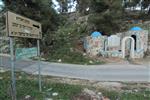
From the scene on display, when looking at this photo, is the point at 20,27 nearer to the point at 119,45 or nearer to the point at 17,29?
the point at 17,29

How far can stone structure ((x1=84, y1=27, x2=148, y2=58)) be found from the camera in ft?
60.7

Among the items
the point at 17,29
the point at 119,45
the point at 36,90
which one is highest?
the point at 17,29

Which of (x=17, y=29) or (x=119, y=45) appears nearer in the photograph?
(x=17, y=29)

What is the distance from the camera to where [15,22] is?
6.23m

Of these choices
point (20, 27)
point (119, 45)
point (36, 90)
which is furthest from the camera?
point (119, 45)

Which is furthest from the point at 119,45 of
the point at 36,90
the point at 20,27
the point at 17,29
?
the point at 17,29

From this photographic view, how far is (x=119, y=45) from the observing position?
771 inches

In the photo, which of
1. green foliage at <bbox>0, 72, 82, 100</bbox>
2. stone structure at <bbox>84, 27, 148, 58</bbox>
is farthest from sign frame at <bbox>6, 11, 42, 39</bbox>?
stone structure at <bbox>84, 27, 148, 58</bbox>

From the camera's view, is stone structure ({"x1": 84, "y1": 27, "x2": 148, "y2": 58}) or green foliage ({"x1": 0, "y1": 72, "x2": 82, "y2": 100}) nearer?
green foliage ({"x1": 0, "y1": 72, "x2": 82, "y2": 100})

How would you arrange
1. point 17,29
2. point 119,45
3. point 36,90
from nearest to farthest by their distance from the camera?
point 17,29, point 36,90, point 119,45

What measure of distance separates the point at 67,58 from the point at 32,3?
538 centimetres

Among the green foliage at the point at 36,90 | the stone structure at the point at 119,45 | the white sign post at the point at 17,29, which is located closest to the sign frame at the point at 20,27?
the white sign post at the point at 17,29

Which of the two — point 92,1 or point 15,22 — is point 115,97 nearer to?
point 15,22

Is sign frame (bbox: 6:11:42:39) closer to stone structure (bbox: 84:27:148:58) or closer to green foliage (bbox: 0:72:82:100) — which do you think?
green foliage (bbox: 0:72:82:100)
